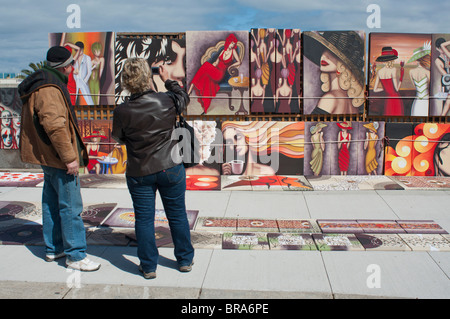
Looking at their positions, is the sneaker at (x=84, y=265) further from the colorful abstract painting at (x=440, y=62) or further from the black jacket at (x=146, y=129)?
the colorful abstract painting at (x=440, y=62)

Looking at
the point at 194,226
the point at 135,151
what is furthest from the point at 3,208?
the point at 135,151

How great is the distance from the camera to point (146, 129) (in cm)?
339

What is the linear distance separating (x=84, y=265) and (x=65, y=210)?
50cm

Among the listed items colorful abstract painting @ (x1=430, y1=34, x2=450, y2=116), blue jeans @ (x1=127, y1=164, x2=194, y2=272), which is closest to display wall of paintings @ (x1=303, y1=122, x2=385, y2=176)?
colorful abstract painting @ (x1=430, y1=34, x2=450, y2=116)

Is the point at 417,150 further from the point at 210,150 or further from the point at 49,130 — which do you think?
the point at 49,130

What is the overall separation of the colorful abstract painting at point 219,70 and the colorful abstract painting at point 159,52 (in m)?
0.14

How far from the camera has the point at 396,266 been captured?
12.4 ft

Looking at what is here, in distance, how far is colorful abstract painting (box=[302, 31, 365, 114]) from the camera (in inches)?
288

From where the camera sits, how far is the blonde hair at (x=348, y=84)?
24.1ft

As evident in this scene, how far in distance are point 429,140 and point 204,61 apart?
13.1 ft

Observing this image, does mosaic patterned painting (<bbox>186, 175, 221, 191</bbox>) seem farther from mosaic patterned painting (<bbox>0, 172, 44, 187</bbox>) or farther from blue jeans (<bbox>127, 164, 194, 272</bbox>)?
blue jeans (<bbox>127, 164, 194, 272</bbox>)

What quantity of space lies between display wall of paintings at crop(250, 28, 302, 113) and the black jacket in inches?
164
